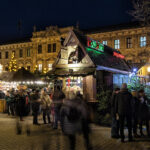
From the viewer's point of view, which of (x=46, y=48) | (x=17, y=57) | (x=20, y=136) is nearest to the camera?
(x=20, y=136)

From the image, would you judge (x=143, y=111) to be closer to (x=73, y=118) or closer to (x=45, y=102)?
(x=73, y=118)

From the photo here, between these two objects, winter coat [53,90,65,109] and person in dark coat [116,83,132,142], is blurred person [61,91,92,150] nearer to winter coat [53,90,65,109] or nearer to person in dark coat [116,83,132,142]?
person in dark coat [116,83,132,142]

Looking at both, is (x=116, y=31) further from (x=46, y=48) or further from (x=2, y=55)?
(x=2, y=55)

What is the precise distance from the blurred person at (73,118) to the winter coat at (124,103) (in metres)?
1.94

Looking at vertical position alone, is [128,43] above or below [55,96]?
above

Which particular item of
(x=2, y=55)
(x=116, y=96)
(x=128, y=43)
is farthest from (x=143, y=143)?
(x=2, y=55)

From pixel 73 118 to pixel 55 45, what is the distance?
36320 millimetres

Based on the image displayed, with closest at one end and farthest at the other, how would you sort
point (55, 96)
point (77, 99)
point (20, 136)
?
point (77, 99) < point (20, 136) < point (55, 96)

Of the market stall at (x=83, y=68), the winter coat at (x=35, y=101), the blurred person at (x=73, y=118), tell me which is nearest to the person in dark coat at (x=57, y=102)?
the winter coat at (x=35, y=101)

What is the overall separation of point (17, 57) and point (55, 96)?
37.1 meters

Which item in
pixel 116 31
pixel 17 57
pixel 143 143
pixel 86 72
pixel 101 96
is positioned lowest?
pixel 143 143

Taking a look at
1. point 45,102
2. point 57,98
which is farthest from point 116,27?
point 57,98

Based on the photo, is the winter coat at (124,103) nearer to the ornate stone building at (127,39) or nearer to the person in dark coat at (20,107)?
the person in dark coat at (20,107)

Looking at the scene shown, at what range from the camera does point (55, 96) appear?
10.1 metres
